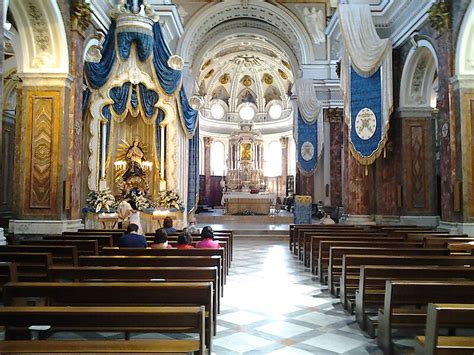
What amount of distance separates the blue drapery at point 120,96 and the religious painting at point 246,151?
53.5 ft

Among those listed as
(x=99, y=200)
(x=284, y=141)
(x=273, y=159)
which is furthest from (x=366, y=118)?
(x=273, y=159)

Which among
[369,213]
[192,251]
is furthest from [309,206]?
[192,251]

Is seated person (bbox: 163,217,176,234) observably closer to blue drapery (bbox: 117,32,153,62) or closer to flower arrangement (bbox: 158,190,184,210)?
flower arrangement (bbox: 158,190,184,210)

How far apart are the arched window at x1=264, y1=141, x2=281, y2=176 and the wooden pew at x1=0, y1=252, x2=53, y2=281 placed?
2542cm

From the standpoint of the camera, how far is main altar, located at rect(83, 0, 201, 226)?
1033 cm

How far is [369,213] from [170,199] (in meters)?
4.67

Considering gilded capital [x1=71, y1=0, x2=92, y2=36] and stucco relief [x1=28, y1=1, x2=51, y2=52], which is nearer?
stucco relief [x1=28, y1=1, x2=51, y2=52]

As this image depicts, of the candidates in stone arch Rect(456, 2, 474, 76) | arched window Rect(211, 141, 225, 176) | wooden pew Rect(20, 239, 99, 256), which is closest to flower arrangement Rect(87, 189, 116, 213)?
wooden pew Rect(20, 239, 99, 256)

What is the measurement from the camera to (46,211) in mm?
7723

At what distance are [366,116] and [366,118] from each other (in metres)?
0.04

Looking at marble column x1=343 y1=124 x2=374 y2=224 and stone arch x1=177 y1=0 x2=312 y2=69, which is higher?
stone arch x1=177 y1=0 x2=312 y2=69

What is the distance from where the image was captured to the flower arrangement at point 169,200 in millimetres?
10930

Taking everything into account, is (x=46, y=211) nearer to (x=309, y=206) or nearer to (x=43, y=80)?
(x=43, y=80)

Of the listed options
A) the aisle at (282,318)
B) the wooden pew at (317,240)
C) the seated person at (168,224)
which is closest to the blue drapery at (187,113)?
the seated person at (168,224)
